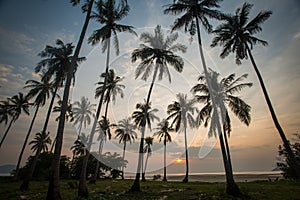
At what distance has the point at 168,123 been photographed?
4059cm

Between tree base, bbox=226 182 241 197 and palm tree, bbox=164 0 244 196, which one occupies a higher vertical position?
palm tree, bbox=164 0 244 196

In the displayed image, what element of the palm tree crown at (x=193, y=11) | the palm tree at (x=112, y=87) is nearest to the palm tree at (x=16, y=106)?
the palm tree at (x=112, y=87)

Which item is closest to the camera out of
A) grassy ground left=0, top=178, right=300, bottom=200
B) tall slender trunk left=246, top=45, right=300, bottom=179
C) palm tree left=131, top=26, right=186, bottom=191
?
grassy ground left=0, top=178, right=300, bottom=200

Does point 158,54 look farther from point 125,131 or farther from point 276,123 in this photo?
point 125,131

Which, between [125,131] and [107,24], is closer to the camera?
[107,24]

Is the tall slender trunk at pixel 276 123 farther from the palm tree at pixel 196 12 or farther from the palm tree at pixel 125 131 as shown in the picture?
the palm tree at pixel 125 131

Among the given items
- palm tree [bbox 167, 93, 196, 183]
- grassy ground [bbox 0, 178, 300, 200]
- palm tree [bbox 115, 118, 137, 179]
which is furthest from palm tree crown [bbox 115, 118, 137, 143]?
grassy ground [bbox 0, 178, 300, 200]

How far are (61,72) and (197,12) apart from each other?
16699 mm

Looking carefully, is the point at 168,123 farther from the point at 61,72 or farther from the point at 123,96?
the point at 61,72

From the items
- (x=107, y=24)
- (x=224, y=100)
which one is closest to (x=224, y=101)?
(x=224, y=100)

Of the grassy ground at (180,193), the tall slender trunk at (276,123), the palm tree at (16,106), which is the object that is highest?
the palm tree at (16,106)

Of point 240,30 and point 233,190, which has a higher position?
point 240,30

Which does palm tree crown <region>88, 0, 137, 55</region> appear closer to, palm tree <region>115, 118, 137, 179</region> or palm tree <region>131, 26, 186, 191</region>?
palm tree <region>131, 26, 186, 191</region>

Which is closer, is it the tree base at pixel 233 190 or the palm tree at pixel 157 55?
the tree base at pixel 233 190
